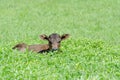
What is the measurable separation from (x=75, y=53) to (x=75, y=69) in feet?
13.2

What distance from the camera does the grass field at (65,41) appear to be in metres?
9.63

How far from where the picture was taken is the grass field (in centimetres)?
963

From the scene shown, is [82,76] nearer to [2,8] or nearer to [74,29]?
[74,29]

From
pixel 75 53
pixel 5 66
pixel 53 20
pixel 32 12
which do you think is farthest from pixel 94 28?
pixel 5 66

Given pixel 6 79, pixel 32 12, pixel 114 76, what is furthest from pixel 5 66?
pixel 32 12

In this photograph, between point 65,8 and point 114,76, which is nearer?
point 114,76

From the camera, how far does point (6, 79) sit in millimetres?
8164

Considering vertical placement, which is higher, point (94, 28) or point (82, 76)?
point (82, 76)

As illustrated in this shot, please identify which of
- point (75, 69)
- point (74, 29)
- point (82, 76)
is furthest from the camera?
point (74, 29)

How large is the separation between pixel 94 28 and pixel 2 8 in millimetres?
11355

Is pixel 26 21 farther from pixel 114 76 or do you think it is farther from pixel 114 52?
pixel 114 76

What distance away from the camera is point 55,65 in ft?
36.7

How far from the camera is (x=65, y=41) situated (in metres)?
18.2

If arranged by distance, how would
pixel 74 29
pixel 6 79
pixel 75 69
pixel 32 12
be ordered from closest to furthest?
pixel 6 79
pixel 75 69
pixel 74 29
pixel 32 12
